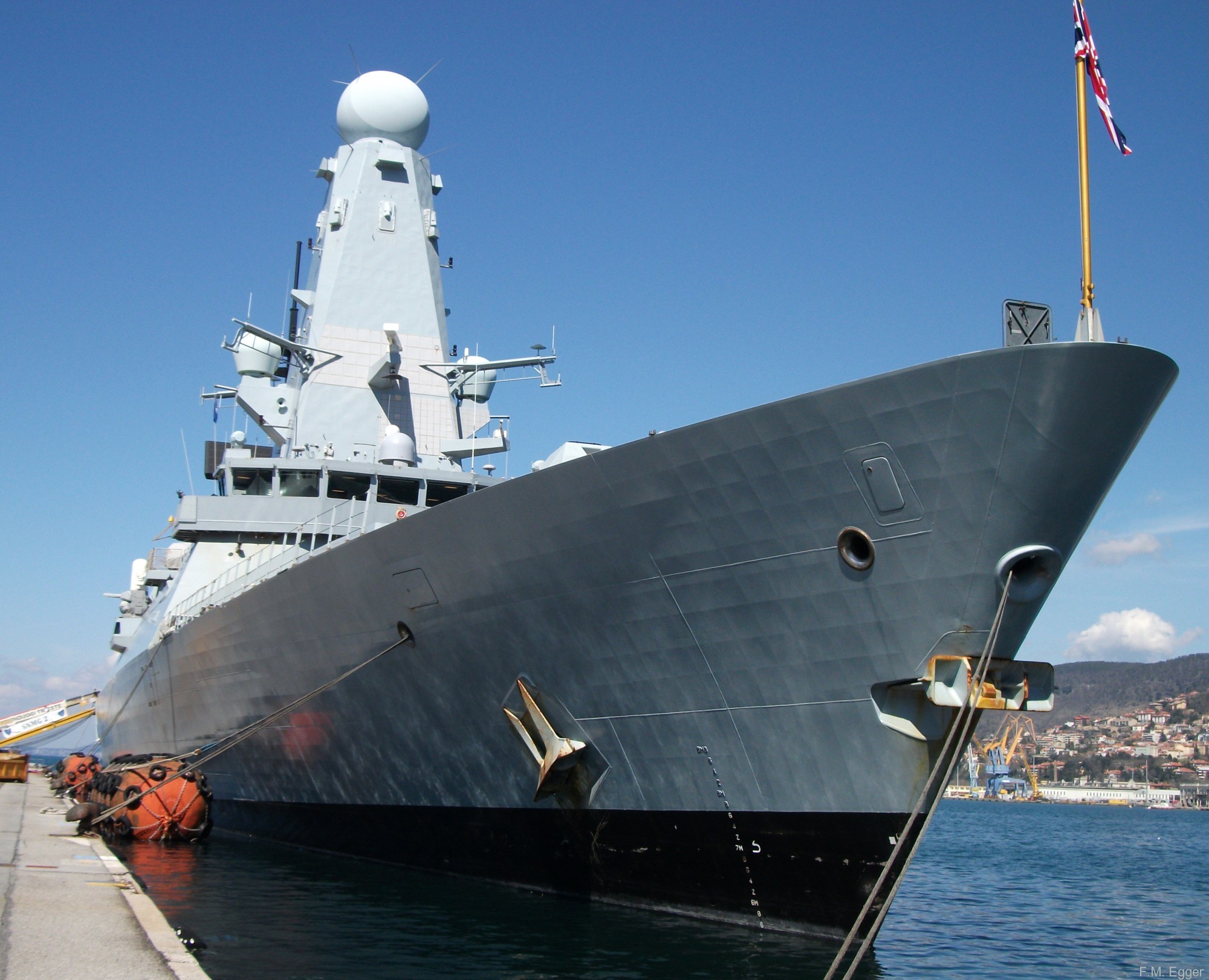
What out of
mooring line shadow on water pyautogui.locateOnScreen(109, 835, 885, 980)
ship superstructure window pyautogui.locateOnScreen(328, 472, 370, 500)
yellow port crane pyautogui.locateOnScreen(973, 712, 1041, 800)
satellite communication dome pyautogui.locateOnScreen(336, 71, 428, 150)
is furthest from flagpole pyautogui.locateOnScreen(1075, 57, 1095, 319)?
yellow port crane pyautogui.locateOnScreen(973, 712, 1041, 800)

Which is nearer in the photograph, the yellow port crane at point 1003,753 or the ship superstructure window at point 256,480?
the ship superstructure window at point 256,480

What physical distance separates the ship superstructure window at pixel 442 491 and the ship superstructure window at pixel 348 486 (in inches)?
39.5

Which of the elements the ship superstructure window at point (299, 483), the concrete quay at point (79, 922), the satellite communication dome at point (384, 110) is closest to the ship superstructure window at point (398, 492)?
the ship superstructure window at point (299, 483)

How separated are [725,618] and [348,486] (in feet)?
33.0

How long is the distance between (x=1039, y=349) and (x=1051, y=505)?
4.03ft

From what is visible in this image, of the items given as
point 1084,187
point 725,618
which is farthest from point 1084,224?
point 725,618

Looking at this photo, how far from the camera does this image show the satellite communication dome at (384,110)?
2084cm

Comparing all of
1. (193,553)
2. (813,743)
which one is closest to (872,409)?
(813,743)

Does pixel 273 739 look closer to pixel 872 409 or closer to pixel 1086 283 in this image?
pixel 872 409

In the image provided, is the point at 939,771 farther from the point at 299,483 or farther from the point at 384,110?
the point at 384,110

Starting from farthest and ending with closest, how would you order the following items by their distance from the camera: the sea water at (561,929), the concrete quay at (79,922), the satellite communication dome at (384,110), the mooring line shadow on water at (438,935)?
the satellite communication dome at (384,110), the sea water at (561,929), the mooring line shadow on water at (438,935), the concrete quay at (79,922)

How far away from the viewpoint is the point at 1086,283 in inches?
303

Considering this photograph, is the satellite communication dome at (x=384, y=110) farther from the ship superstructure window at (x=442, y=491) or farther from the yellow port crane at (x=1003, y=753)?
the yellow port crane at (x=1003, y=753)

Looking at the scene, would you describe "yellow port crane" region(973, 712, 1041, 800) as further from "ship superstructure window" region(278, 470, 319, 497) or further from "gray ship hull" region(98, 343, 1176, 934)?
"gray ship hull" region(98, 343, 1176, 934)
